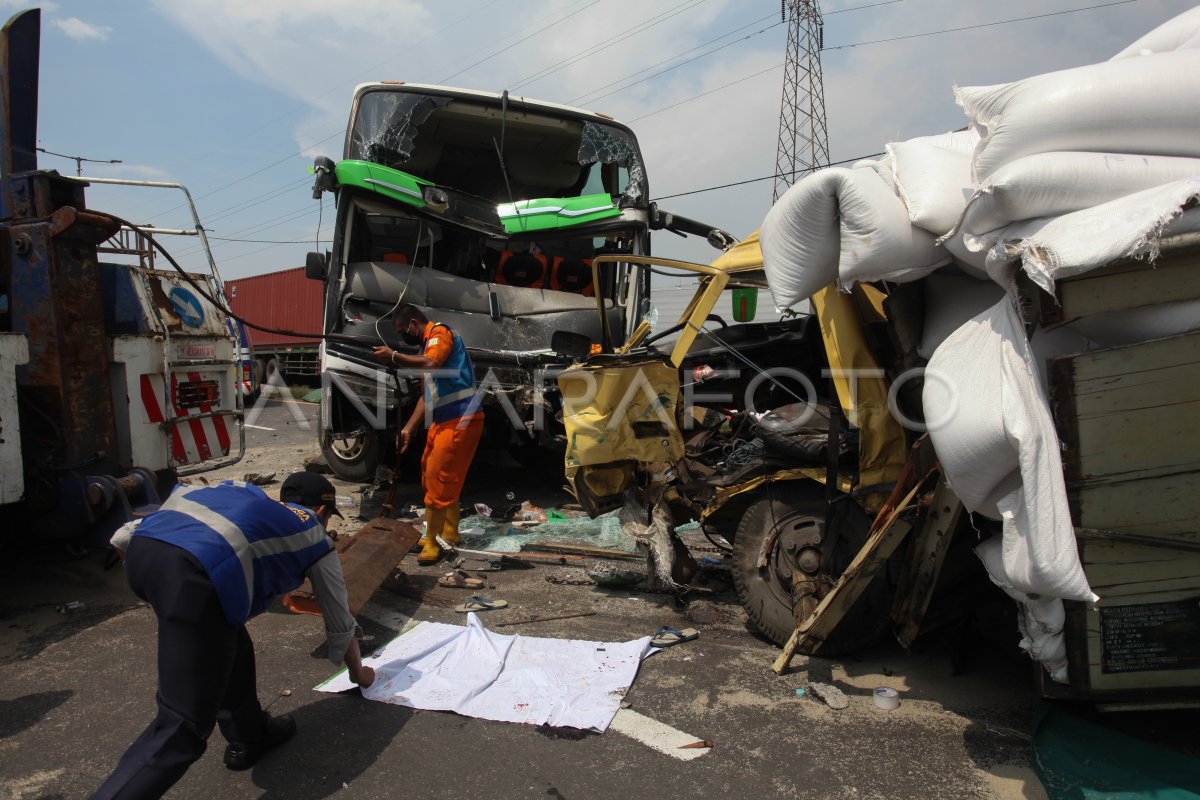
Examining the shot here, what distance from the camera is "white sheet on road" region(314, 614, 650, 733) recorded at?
2.96 metres

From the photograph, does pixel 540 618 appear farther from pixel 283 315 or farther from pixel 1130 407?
pixel 283 315

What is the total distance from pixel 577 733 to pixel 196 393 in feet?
10.7

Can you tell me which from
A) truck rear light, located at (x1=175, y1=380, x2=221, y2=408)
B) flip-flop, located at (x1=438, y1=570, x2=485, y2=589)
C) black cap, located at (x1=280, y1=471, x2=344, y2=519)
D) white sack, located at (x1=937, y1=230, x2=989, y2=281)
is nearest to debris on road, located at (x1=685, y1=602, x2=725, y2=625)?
flip-flop, located at (x1=438, y1=570, x2=485, y2=589)

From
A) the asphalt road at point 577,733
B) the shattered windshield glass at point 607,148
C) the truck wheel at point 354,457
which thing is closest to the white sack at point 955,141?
the asphalt road at point 577,733

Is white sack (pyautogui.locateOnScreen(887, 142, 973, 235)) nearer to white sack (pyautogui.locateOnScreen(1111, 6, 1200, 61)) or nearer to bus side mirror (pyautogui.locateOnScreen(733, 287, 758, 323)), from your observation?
white sack (pyautogui.locateOnScreen(1111, 6, 1200, 61))

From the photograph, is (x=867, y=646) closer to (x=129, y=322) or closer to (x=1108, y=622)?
(x=1108, y=622)

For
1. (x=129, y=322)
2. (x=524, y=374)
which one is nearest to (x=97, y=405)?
(x=129, y=322)

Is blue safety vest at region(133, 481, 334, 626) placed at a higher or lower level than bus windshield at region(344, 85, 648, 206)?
lower

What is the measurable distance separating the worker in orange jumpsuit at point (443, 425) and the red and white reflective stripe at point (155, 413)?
4.32 feet

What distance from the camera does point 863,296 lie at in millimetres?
3543

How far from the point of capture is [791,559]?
3494 millimetres

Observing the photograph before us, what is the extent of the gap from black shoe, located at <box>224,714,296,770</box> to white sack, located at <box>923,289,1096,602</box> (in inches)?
99.0

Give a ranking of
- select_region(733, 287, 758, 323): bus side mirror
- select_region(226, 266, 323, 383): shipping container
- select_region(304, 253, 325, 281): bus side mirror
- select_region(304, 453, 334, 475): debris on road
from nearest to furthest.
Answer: select_region(733, 287, 758, 323): bus side mirror → select_region(304, 253, 325, 281): bus side mirror → select_region(304, 453, 334, 475): debris on road → select_region(226, 266, 323, 383): shipping container

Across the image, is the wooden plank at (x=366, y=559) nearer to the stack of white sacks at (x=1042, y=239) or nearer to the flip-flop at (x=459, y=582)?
the flip-flop at (x=459, y=582)
